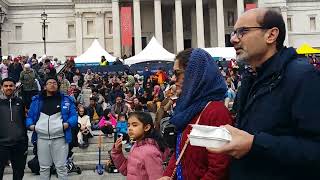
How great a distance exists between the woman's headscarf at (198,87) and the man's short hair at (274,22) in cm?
87

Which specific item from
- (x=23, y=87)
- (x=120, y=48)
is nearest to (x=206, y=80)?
(x=23, y=87)

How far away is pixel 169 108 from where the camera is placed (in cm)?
958

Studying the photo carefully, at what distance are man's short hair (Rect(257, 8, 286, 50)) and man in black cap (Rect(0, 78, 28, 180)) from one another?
646 cm

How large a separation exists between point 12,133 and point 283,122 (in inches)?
261

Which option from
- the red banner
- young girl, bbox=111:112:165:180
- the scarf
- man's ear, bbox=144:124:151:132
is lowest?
young girl, bbox=111:112:165:180

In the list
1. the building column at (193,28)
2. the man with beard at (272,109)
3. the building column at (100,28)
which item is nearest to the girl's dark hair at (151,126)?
the man with beard at (272,109)

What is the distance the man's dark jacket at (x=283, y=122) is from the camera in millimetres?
2445

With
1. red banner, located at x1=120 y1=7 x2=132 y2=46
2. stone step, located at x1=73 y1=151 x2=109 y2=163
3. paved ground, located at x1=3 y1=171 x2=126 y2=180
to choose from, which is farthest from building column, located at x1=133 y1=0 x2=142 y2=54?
paved ground, located at x1=3 y1=171 x2=126 y2=180

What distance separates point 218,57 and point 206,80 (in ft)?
131

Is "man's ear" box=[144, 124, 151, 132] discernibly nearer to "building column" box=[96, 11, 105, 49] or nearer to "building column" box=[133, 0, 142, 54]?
"building column" box=[133, 0, 142, 54]

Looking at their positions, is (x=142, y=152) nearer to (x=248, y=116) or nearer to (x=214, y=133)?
(x=248, y=116)

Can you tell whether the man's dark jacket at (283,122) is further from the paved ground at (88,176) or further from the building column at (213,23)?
the building column at (213,23)

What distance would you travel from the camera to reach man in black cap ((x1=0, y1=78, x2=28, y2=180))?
8398 millimetres

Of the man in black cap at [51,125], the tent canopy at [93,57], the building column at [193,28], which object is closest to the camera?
the man in black cap at [51,125]
